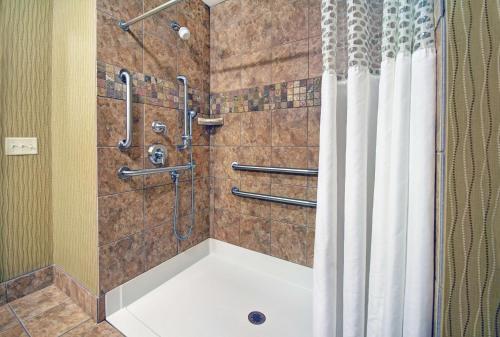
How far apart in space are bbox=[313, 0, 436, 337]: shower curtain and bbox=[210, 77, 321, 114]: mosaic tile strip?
47 cm

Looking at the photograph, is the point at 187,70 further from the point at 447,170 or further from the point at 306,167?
the point at 447,170

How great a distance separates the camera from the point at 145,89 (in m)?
1.40

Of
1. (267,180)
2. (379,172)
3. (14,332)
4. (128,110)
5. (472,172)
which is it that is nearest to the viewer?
(472,172)

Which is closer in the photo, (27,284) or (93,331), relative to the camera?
(93,331)

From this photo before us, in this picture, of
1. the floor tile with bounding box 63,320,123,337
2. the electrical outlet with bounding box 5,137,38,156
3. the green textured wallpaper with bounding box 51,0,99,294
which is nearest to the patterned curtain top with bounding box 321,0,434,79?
the green textured wallpaper with bounding box 51,0,99,294

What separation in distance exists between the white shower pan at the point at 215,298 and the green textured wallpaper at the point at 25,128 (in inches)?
26.2

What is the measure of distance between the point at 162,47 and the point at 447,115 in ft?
5.31

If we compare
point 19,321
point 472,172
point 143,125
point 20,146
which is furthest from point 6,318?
point 472,172

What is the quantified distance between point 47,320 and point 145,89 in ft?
4.66

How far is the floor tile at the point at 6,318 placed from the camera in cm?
112

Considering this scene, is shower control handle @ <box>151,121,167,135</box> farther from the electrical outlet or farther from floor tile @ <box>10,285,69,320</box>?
floor tile @ <box>10,285,69,320</box>

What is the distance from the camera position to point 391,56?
2.59ft

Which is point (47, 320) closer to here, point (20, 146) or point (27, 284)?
point (27, 284)

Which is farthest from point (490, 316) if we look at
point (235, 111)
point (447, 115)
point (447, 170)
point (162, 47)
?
point (162, 47)
